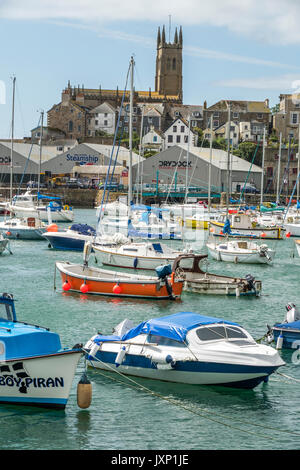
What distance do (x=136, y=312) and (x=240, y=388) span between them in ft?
35.3

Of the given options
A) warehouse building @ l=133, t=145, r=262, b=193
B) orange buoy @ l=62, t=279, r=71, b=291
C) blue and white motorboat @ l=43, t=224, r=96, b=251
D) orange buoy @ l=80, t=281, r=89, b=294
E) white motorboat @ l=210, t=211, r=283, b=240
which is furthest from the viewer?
warehouse building @ l=133, t=145, r=262, b=193

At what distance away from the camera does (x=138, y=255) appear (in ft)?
136

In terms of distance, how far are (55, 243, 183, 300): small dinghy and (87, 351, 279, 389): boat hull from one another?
11.3 metres

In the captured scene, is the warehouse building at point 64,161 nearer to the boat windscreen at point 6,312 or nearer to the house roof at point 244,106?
the house roof at point 244,106

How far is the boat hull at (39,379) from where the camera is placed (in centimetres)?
1752

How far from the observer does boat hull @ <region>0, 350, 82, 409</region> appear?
57.5ft

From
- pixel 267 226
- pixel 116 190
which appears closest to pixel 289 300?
pixel 267 226

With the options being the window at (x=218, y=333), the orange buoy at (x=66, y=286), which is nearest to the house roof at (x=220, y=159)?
the orange buoy at (x=66, y=286)

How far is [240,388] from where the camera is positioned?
66.0 ft

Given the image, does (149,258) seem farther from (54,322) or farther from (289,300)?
(54,322)

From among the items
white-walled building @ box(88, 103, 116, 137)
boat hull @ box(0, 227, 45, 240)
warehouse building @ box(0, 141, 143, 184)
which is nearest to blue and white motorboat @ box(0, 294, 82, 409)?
boat hull @ box(0, 227, 45, 240)

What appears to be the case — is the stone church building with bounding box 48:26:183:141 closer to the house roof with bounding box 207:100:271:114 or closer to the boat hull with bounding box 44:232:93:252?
the house roof with bounding box 207:100:271:114

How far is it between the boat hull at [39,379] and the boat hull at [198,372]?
2200 millimetres

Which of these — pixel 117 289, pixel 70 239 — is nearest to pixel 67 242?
pixel 70 239
